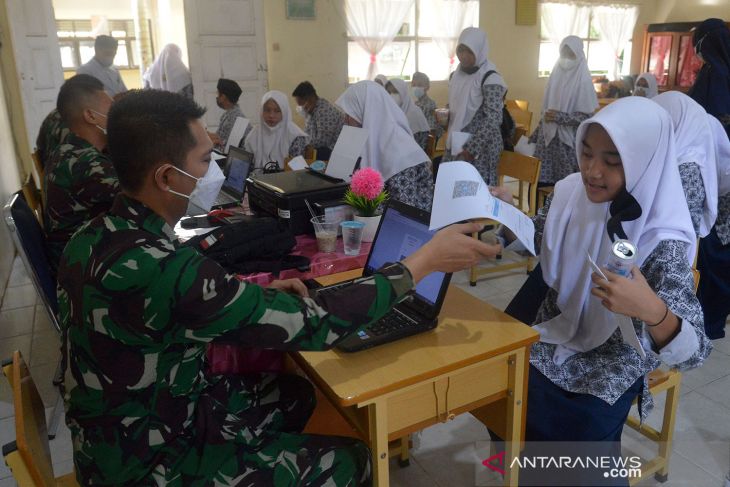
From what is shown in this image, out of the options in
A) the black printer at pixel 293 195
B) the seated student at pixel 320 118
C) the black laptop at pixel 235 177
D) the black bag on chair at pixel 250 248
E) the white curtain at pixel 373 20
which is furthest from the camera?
the white curtain at pixel 373 20

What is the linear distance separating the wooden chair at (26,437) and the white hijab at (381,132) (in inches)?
74.5

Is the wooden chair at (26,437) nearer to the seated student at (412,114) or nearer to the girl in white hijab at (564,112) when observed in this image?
the girl in white hijab at (564,112)

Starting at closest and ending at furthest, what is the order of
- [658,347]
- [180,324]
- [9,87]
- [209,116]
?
[180,324], [658,347], [9,87], [209,116]

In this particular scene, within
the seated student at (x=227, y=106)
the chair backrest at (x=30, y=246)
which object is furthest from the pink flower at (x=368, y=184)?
the seated student at (x=227, y=106)

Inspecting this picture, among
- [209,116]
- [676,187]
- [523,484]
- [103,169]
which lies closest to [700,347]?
[676,187]

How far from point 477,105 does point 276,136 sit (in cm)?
148

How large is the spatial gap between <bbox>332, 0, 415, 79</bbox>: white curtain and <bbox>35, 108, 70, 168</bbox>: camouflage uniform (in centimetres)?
442

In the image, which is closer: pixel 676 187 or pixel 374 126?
pixel 676 187

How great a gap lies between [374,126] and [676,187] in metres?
1.69

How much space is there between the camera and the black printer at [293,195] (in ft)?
6.60

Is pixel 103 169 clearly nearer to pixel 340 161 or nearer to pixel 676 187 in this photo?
pixel 340 161

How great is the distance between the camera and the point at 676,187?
4.52 ft

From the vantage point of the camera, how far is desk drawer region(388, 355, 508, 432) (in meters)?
1.18

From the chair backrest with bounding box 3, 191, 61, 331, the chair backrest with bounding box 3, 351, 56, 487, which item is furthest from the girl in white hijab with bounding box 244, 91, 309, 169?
the chair backrest with bounding box 3, 351, 56, 487
